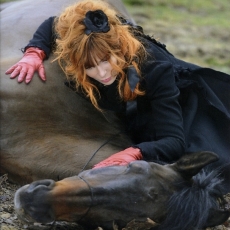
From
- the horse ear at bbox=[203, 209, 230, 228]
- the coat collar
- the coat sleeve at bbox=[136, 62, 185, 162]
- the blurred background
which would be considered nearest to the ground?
the blurred background

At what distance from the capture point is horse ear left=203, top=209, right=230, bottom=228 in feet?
8.79

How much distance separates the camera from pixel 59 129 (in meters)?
3.35

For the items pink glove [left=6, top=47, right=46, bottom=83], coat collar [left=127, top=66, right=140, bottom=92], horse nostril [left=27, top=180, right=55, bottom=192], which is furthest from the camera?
pink glove [left=6, top=47, right=46, bottom=83]

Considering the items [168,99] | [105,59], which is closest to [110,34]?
[105,59]

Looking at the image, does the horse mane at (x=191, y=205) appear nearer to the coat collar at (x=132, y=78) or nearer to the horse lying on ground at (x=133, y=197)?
the horse lying on ground at (x=133, y=197)

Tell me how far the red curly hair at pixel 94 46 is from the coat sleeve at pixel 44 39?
333 millimetres

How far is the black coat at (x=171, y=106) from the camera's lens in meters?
3.02

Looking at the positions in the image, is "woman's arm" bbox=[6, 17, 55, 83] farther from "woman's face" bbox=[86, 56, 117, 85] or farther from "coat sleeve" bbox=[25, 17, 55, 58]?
"woman's face" bbox=[86, 56, 117, 85]

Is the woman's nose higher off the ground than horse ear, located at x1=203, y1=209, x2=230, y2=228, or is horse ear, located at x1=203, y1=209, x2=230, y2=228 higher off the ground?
the woman's nose

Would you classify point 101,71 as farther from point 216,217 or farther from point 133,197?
point 216,217

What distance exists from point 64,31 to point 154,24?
18.0 ft

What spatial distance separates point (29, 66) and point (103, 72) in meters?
0.62

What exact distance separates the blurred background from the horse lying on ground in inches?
157

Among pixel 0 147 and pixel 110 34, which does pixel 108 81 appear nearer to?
pixel 110 34
